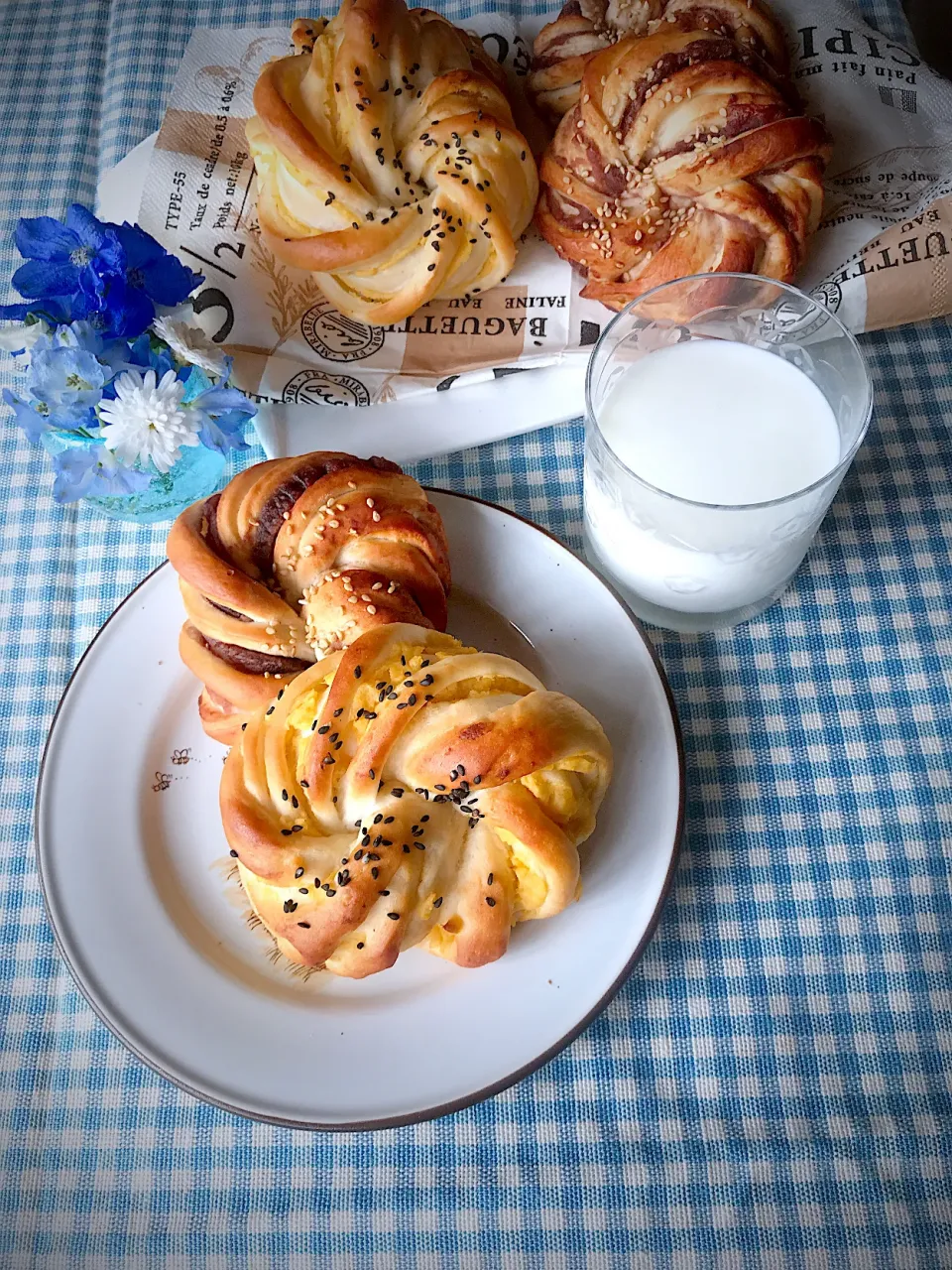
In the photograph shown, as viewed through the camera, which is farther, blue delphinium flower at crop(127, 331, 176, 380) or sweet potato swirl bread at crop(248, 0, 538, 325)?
sweet potato swirl bread at crop(248, 0, 538, 325)

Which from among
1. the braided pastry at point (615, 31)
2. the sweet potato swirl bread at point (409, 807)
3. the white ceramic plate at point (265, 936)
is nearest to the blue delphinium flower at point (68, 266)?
the white ceramic plate at point (265, 936)

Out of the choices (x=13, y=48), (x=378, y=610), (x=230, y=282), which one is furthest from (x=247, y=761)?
(x=13, y=48)

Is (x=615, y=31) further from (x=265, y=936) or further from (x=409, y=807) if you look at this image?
(x=265, y=936)

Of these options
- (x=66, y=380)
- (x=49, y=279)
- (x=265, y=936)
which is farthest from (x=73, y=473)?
(x=265, y=936)

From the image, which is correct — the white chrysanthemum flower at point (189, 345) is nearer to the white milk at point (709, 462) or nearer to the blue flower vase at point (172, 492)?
the blue flower vase at point (172, 492)

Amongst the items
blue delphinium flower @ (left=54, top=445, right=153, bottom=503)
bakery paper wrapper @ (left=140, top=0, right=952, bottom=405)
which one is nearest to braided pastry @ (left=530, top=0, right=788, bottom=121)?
bakery paper wrapper @ (left=140, top=0, right=952, bottom=405)

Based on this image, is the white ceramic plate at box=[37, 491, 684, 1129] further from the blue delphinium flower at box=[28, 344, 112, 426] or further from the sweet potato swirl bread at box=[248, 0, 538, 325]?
the sweet potato swirl bread at box=[248, 0, 538, 325]
